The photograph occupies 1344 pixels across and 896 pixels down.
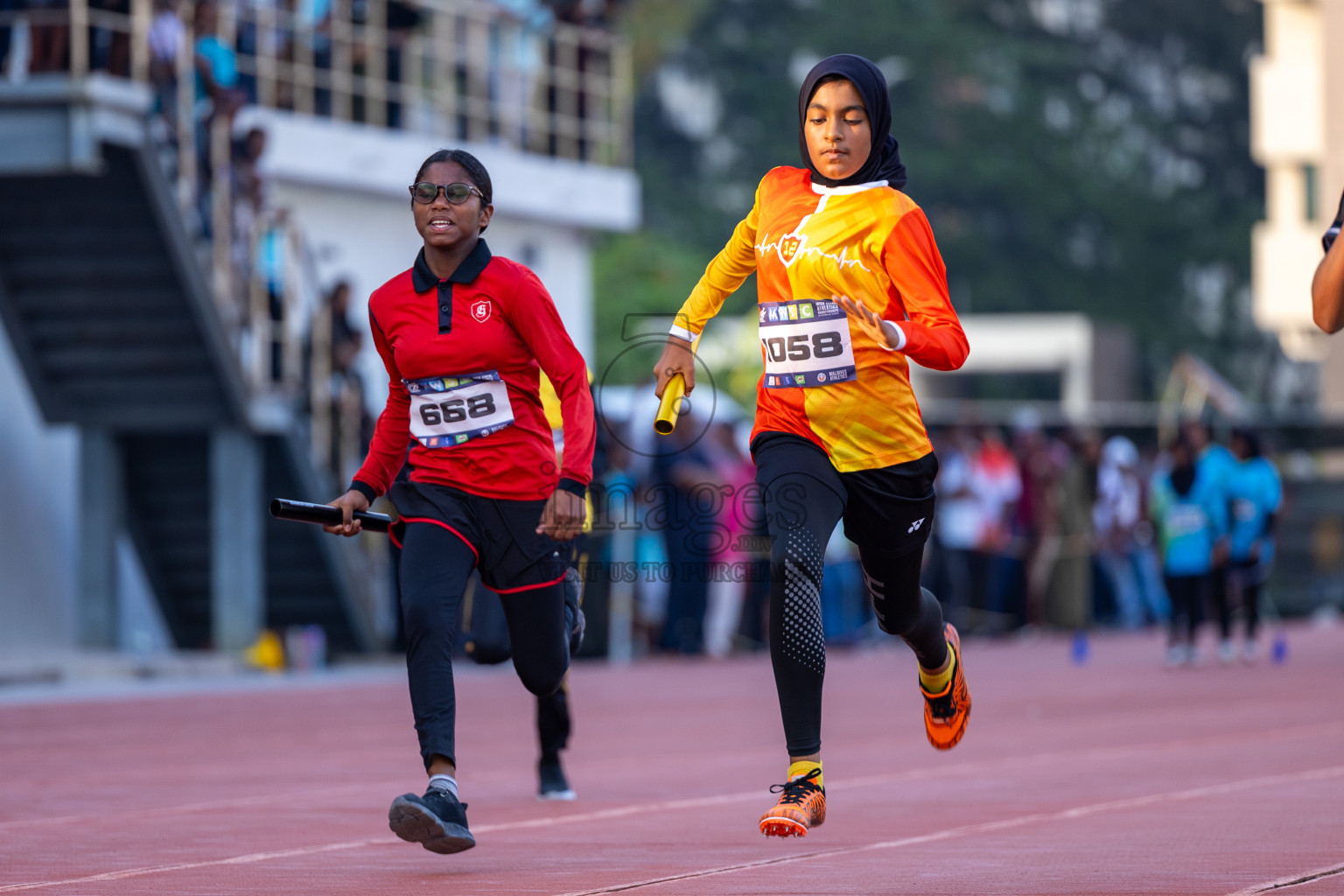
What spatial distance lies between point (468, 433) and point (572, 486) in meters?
0.46

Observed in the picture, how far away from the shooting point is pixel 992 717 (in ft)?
47.8

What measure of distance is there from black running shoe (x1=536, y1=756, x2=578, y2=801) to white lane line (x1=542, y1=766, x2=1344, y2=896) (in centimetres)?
191

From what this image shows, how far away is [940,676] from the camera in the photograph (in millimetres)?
8289

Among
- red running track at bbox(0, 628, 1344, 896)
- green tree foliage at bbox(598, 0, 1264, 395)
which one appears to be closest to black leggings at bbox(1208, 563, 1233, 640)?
red running track at bbox(0, 628, 1344, 896)

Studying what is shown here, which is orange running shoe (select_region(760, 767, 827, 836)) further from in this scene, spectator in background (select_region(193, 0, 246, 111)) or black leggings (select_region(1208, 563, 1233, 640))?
black leggings (select_region(1208, 563, 1233, 640))

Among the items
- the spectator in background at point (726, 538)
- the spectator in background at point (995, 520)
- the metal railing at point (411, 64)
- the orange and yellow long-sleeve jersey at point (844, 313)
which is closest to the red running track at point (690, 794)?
the orange and yellow long-sleeve jersey at point (844, 313)

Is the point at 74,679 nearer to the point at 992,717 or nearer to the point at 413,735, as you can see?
the point at 413,735

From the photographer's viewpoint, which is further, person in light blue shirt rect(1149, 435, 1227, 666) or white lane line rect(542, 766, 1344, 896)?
person in light blue shirt rect(1149, 435, 1227, 666)

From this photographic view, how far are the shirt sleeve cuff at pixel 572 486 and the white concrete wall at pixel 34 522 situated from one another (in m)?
14.3

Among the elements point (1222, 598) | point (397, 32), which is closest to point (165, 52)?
point (397, 32)

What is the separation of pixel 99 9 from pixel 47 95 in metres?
0.95

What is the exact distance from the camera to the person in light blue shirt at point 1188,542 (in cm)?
2041

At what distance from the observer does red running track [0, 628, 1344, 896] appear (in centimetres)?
702

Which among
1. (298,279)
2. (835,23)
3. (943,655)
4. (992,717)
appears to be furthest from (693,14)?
(943,655)
